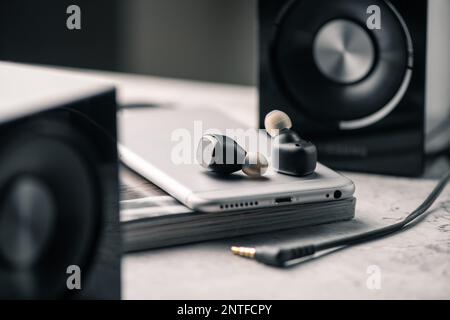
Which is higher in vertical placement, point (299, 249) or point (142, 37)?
point (142, 37)

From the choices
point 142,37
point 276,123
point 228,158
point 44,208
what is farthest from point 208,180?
point 142,37

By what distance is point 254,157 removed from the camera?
23.7 inches

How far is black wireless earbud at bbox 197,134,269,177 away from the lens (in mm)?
600

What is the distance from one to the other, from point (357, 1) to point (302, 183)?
0.26 metres

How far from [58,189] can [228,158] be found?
0.24 meters

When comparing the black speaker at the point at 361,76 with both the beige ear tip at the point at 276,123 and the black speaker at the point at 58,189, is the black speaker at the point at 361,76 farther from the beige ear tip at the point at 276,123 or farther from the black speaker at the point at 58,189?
the black speaker at the point at 58,189

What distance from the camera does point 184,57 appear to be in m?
1.53

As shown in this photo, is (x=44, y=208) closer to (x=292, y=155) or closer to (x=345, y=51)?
(x=292, y=155)

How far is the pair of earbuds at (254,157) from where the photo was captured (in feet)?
1.97

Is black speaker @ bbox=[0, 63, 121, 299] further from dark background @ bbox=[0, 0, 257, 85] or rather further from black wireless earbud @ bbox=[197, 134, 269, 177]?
dark background @ bbox=[0, 0, 257, 85]

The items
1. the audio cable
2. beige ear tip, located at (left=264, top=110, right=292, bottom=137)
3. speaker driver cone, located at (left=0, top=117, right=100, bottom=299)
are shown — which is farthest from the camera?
beige ear tip, located at (left=264, top=110, right=292, bottom=137)

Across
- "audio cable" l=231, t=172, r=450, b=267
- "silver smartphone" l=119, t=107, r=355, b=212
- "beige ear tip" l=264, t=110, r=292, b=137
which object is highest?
"beige ear tip" l=264, t=110, r=292, b=137

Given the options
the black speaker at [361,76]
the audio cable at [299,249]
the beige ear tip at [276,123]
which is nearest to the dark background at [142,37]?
the black speaker at [361,76]

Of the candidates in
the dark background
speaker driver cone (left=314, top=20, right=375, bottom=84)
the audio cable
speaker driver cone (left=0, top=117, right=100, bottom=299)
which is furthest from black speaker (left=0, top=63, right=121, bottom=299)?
the dark background
